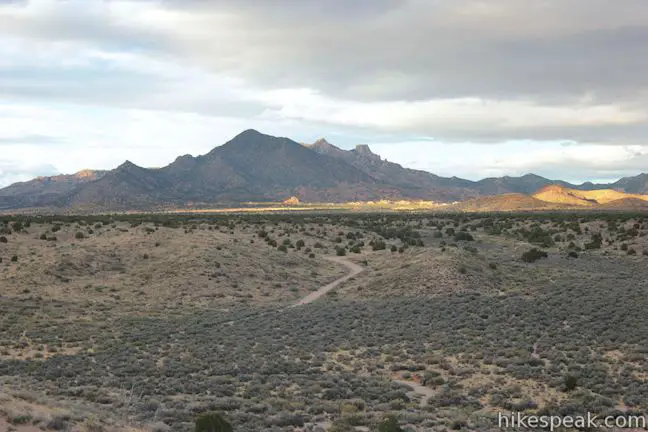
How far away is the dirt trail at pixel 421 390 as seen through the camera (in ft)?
52.7

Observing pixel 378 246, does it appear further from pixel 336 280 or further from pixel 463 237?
pixel 336 280

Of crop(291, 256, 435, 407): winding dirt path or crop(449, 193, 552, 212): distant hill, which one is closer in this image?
crop(291, 256, 435, 407): winding dirt path

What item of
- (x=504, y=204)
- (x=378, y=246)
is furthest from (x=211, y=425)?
(x=504, y=204)

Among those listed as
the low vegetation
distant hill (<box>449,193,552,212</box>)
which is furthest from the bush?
distant hill (<box>449,193,552,212</box>)

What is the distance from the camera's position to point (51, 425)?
1066 centimetres

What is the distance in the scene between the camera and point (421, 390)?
17000 millimetres

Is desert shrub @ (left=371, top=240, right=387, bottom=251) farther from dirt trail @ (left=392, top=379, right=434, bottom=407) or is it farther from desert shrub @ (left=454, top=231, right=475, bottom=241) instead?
dirt trail @ (left=392, top=379, right=434, bottom=407)

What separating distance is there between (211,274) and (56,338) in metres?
16.8

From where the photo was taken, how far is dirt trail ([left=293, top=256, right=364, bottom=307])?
36.0 metres

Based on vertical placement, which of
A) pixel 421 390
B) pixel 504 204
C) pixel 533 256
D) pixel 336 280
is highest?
pixel 504 204

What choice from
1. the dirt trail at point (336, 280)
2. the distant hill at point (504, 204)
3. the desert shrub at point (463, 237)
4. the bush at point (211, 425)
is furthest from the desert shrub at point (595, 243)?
the distant hill at point (504, 204)

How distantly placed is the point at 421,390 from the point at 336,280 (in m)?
26.2

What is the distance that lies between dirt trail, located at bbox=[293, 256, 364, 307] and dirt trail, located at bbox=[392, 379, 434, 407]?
52.5ft

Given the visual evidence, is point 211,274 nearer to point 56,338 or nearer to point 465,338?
point 56,338
